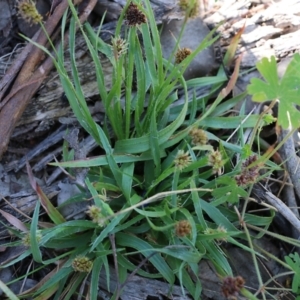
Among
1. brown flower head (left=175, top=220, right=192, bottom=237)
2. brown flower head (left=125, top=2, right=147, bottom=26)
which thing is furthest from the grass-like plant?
brown flower head (left=175, top=220, right=192, bottom=237)

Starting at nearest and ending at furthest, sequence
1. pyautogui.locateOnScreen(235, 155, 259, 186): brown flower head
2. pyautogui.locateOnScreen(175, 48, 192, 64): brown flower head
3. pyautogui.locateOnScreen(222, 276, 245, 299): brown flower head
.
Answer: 1. pyautogui.locateOnScreen(222, 276, 245, 299): brown flower head
2. pyautogui.locateOnScreen(235, 155, 259, 186): brown flower head
3. pyautogui.locateOnScreen(175, 48, 192, 64): brown flower head

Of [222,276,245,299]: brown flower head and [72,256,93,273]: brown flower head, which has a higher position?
[222,276,245,299]: brown flower head

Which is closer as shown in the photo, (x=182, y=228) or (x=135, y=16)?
(x=182, y=228)

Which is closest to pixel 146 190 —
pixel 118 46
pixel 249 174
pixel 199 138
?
pixel 199 138

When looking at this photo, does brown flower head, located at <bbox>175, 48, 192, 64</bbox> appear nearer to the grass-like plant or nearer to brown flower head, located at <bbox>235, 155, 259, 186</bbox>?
the grass-like plant

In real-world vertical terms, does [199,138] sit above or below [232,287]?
above

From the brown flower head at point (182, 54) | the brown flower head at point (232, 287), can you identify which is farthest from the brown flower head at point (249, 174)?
the brown flower head at point (182, 54)

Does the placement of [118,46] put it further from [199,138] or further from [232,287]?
[232,287]

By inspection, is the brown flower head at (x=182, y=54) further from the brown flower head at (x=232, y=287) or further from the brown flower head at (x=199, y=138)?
the brown flower head at (x=232, y=287)
